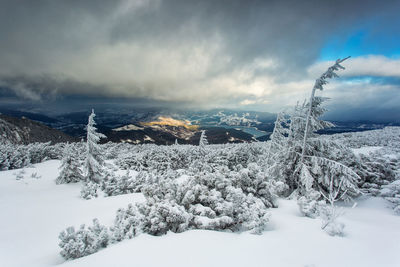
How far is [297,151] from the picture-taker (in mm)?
9508

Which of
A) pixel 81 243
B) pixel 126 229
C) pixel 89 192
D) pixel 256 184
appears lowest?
pixel 89 192

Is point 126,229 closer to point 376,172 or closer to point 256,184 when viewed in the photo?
point 256,184

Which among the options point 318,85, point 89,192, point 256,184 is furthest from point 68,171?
point 318,85

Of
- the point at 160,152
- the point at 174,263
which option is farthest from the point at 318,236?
the point at 160,152

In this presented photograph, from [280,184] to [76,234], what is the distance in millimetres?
7786

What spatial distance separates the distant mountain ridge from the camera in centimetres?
5488

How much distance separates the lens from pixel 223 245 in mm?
3781

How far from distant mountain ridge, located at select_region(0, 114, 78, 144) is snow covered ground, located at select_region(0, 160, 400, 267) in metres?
65.3

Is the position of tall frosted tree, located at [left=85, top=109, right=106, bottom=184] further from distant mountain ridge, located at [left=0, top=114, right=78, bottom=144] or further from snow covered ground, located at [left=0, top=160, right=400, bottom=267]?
distant mountain ridge, located at [left=0, top=114, right=78, bottom=144]

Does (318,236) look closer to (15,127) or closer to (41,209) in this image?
(41,209)

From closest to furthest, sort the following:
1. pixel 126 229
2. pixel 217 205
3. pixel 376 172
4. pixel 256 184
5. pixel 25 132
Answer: pixel 126 229 → pixel 217 205 → pixel 256 184 → pixel 376 172 → pixel 25 132

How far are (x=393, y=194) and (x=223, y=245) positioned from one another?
9.00 m

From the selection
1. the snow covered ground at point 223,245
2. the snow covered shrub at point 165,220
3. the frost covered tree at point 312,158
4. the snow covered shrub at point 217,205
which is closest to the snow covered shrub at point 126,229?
the snow covered shrub at point 165,220

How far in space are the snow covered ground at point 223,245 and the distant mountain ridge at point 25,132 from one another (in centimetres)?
6525
